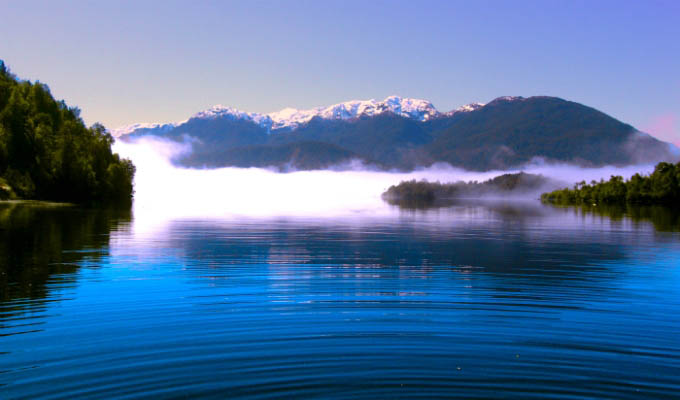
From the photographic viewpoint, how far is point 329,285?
2769cm

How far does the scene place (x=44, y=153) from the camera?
449 feet

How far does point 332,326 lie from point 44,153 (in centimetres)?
Result: 13518

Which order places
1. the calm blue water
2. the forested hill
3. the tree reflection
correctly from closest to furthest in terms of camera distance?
the calm blue water < the tree reflection < the forested hill

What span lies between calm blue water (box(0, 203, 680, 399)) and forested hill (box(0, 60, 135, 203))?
A: 106005 millimetres

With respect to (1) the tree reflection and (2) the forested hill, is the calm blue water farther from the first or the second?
(2) the forested hill

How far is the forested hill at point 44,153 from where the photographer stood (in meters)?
133

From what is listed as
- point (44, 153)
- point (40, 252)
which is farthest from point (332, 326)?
point (44, 153)

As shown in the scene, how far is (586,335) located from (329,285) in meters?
12.0

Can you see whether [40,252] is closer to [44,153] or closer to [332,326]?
[332,326]

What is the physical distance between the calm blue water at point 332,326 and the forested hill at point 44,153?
348 ft

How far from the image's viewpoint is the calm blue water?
45.3 ft

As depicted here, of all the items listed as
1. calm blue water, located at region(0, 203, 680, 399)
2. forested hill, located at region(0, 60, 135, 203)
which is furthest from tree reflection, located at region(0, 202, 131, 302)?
forested hill, located at region(0, 60, 135, 203)

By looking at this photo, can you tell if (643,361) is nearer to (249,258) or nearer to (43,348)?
(43,348)

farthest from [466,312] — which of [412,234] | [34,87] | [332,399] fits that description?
[34,87]
